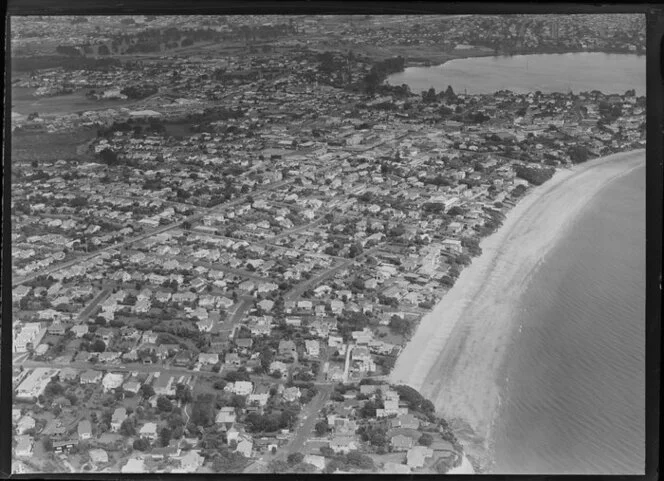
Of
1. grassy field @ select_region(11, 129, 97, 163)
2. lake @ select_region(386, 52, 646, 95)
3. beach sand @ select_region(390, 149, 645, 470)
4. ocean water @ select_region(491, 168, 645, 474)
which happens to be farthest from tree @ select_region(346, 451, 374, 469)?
grassy field @ select_region(11, 129, 97, 163)

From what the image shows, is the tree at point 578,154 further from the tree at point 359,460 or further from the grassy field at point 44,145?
the grassy field at point 44,145

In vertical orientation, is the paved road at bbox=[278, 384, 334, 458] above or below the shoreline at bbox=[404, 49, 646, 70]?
below

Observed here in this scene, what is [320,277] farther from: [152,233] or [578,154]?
[578,154]

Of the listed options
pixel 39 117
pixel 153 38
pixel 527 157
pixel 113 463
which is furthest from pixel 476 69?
pixel 113 463

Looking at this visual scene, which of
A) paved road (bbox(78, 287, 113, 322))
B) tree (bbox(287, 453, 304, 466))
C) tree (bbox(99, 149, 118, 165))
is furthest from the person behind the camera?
tree (bbox(99, 149, 118, 165))

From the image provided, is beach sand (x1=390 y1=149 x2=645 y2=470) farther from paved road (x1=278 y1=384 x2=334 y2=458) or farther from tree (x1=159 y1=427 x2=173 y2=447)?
tree (x1=159 y1=427 x2=173 y2=447)

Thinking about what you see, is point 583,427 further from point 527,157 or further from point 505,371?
point 527,157

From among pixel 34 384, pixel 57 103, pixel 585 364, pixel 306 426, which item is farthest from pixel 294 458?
pixel 57 103
